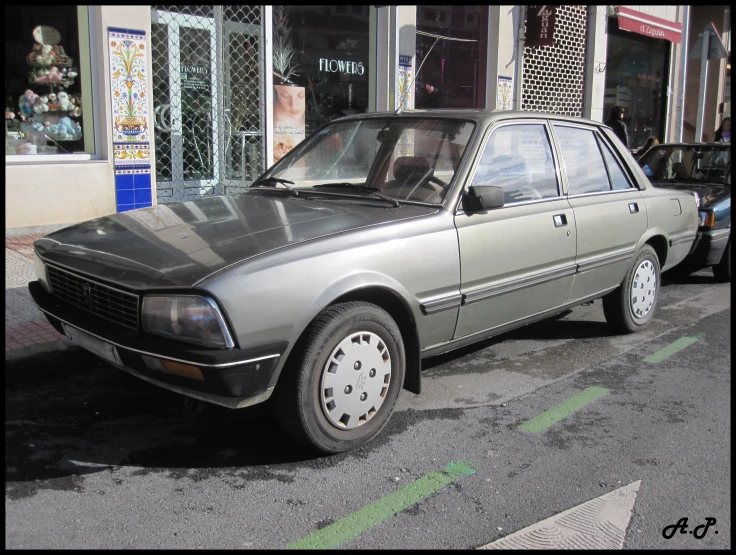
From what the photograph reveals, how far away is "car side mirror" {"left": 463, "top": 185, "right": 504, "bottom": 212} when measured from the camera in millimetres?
3990

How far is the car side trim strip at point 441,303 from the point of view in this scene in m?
3.79

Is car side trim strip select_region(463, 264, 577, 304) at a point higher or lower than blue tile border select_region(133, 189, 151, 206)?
lower

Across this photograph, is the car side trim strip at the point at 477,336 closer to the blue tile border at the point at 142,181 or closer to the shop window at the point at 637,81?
the blue tile border at the point at 142,181

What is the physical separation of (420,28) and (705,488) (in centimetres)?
1044

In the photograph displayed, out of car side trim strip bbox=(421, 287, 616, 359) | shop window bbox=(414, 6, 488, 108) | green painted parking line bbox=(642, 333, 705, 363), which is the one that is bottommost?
green painted parking line bbox=(642, 333, 705, 363)

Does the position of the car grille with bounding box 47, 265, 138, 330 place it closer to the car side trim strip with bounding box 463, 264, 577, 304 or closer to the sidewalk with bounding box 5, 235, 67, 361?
the sidewalk with bounding box 5, 235, 67, 361

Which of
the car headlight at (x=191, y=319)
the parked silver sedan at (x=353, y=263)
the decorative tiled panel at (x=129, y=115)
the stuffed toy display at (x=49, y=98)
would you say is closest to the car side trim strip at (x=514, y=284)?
the parked silver sedan at (x=353, y=263)

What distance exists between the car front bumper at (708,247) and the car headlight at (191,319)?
5.85m

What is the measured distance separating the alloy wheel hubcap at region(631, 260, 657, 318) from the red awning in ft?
40.0

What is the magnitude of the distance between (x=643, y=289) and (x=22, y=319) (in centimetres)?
477

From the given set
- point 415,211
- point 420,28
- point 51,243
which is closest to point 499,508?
point 415,211

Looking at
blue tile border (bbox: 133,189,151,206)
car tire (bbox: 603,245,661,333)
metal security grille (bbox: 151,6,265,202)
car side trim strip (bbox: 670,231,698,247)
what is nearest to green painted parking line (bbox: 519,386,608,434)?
car tire (bbox: 603,245,661,333)

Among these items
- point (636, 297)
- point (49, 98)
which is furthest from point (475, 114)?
point (49, 98)

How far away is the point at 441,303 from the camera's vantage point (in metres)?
3.87
